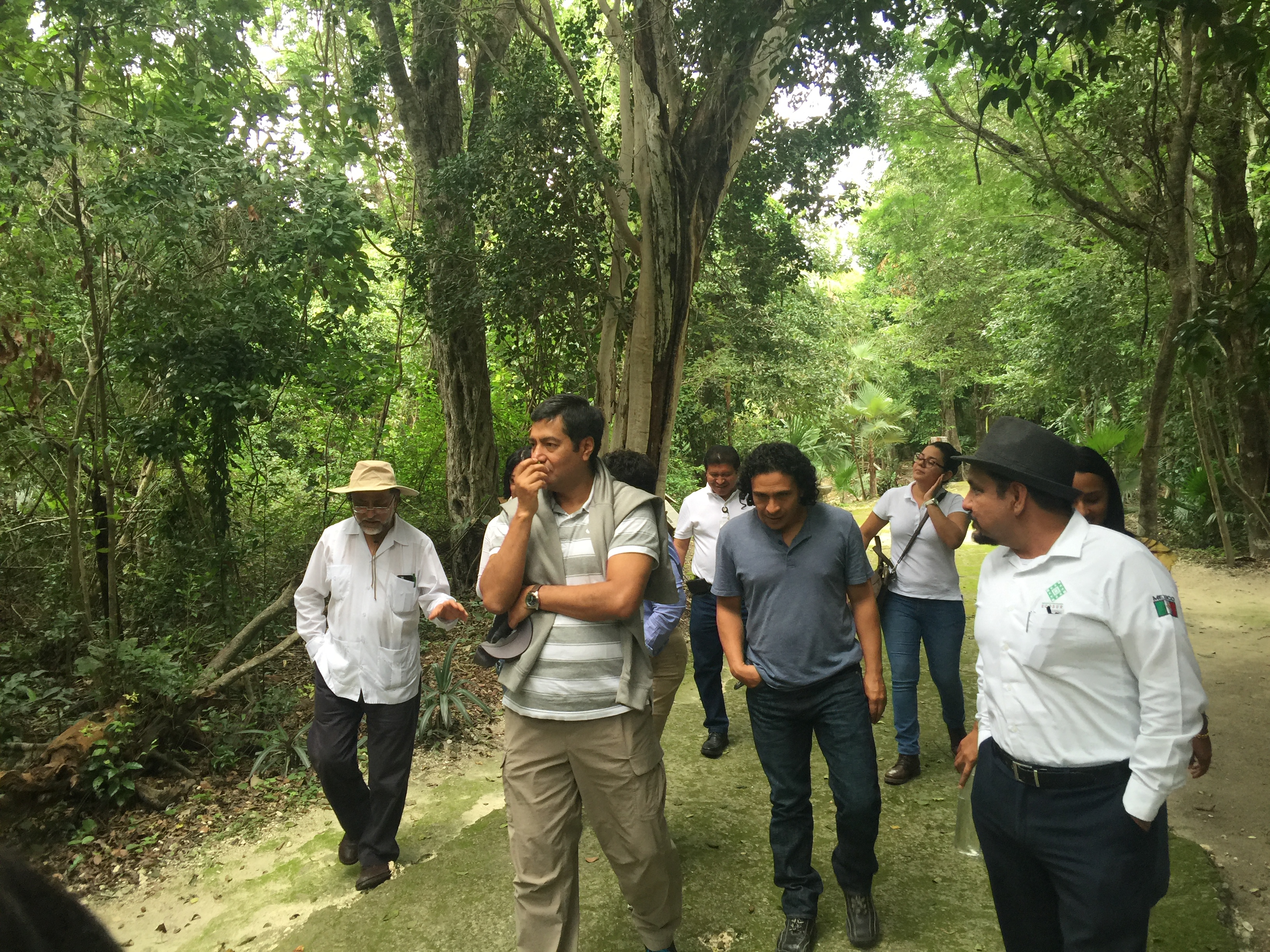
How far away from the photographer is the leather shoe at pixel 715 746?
5.41 metres

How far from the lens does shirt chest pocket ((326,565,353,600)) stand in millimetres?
3994

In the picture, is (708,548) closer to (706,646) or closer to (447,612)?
(706,646)

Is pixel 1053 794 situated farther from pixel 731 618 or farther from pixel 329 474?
pixel 329 474

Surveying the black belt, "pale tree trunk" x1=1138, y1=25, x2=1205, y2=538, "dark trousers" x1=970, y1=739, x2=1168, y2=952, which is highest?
"pale tree trunk" x1=1138, y1=25, x2=1205, y2=538

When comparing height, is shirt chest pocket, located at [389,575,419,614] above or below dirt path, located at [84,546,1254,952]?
above

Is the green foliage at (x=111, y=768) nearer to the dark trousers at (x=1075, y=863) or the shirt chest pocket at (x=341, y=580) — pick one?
the shirt chest pocket at (x=341, y=580)

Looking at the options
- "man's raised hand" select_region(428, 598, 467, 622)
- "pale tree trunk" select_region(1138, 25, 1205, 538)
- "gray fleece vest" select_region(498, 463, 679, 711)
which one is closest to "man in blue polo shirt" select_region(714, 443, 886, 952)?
"gray fleece vest" select_region(498, 463, 679, 711)

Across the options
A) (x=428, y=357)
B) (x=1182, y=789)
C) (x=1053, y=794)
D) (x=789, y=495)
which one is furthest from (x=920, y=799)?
(x=428, y=357)

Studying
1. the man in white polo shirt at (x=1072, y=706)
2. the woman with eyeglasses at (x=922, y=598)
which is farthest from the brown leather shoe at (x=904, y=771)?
the man in white polo shirt at (x=1072, y=706)

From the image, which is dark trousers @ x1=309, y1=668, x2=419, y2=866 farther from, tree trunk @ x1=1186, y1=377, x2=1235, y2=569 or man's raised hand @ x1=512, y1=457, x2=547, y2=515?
tree trunk @ x1=1186, y1=377, x2=1235, y2=569

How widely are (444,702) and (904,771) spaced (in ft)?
9.99

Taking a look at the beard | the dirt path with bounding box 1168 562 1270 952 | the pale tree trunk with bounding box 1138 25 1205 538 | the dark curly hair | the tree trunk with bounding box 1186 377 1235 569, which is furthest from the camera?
the tree trunk with bounding box 1186 377 1235 569

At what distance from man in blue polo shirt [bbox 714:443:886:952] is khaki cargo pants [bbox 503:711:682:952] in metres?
0.59

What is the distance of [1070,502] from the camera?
2.30m
